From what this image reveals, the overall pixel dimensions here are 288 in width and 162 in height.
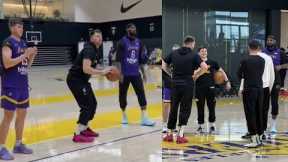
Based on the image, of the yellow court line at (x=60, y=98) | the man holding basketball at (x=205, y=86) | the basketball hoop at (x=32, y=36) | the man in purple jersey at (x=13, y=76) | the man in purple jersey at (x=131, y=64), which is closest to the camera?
the man in purple jersey at (x=13, y=76)

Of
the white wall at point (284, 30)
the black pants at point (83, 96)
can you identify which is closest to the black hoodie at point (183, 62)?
the black pants at point (83, 96)

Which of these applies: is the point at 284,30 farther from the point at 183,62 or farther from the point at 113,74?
the point at 113,74

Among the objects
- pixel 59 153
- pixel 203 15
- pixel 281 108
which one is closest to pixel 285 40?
pixel 203 15

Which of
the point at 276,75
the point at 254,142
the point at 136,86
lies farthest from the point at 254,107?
the point at 136,86

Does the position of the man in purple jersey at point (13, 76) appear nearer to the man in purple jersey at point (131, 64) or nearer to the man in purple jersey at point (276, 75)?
the man in purple jersey at point (131, 64)

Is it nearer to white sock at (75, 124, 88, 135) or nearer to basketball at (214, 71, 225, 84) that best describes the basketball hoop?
white sock at (75, 124, 88, 135)

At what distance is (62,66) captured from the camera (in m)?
9.23

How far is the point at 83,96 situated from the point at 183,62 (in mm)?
1362

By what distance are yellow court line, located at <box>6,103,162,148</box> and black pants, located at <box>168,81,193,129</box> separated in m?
1.10

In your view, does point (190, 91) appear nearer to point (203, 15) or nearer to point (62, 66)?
point (62, 66)

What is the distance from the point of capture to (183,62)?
18.9ft

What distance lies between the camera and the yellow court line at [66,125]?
5.75m

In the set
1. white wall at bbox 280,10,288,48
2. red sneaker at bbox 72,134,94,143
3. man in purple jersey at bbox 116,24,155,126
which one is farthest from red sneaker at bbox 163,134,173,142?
white wall at bbox 280,10,288,48

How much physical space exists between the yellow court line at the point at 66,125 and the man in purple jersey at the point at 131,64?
37 centimetres
